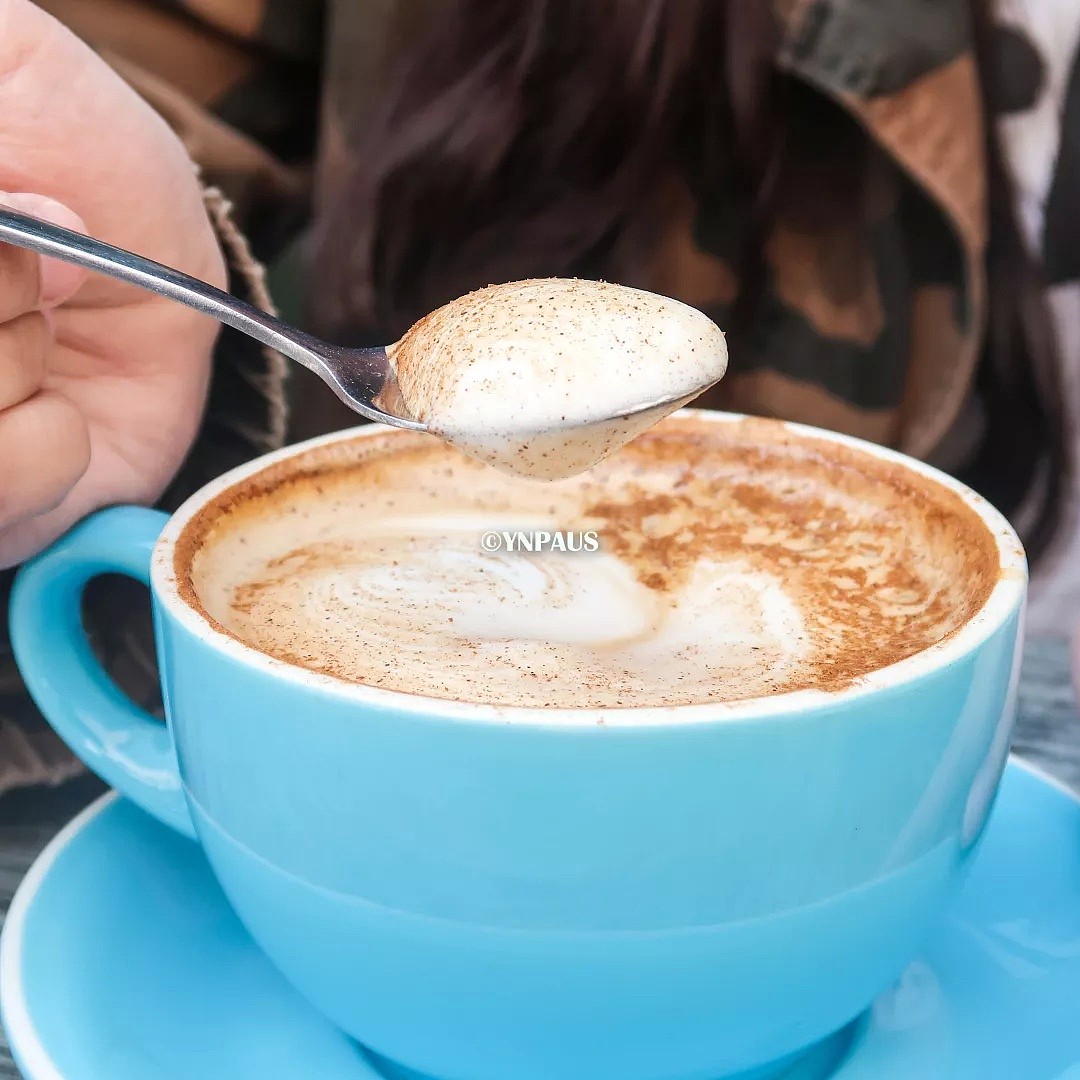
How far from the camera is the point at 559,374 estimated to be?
0.55 metres

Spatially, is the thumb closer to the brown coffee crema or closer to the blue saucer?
the brown coffee crema

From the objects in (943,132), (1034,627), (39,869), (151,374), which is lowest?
(1034,627)

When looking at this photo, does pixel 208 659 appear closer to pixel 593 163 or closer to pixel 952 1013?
pixel 952 1013

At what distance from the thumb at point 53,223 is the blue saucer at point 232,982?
266 millimetres

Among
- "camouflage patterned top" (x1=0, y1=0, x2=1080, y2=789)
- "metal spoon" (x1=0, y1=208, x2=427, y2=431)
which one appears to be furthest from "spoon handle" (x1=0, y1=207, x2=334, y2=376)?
"camouflage patterned top" (x1=0, y1=0, x2=1080, y2=789)

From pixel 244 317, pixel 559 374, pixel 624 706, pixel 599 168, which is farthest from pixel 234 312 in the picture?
pixel 599 168

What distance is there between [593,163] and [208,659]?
2.46 ft

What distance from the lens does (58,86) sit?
62cm

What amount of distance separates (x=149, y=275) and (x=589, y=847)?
0.33 m

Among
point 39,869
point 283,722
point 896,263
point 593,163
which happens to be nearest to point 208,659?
point 283,722

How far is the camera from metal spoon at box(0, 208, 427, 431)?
1.67ft

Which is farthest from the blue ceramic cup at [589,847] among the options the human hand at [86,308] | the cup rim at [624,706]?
the human hand at [86,308]

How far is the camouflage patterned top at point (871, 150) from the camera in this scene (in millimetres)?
977

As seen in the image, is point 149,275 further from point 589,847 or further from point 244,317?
point 589,847
